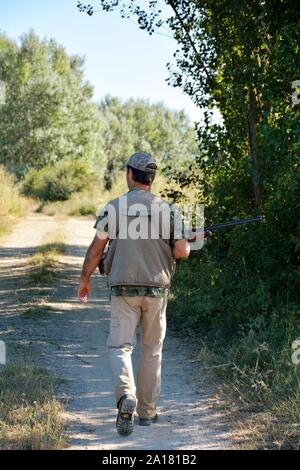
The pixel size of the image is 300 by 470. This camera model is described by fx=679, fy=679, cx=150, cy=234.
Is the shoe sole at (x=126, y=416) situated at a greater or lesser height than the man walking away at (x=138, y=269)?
lesser

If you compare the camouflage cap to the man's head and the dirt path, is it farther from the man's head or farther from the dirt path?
the dirt path

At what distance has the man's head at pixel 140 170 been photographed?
5068 mm

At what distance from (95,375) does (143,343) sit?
1.58m

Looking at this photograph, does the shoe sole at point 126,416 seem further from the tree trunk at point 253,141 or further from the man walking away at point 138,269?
the tree trunk at point 253,141

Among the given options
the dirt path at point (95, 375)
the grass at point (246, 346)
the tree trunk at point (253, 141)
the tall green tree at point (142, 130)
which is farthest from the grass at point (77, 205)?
the tree trunk at point (253, 141)

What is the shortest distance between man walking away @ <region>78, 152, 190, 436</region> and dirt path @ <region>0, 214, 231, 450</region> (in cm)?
38

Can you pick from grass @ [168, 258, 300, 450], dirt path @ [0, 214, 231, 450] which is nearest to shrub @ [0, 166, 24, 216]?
dirt path @ [0, 214, 231, 450]

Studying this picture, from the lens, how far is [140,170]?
5086 mm

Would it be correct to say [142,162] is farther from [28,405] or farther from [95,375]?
[95,375]

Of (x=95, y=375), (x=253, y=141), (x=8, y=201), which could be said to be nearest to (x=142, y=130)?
(x=8, y=201)

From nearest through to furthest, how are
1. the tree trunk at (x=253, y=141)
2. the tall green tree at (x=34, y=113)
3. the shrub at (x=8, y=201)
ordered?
the tree trunk at (x=253, y=141)
the shrub at (x=8, y=201)
the tall green tree at (x=34, y=113)

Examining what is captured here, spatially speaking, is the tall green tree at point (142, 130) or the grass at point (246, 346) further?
the tall green tree at point (142, 130)

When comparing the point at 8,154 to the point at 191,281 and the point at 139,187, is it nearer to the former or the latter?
the point at 191,281

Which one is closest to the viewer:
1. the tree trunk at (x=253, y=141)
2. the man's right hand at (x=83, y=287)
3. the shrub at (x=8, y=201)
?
the man's right hand at (x=83, y=287)
